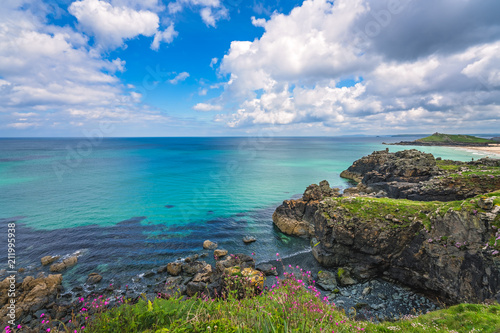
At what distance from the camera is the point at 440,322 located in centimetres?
973

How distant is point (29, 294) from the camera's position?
52.9 ft

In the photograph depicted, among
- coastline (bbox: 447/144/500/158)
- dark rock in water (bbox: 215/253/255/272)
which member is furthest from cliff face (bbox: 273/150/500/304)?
coastline (bbox: 447/144/500/158)

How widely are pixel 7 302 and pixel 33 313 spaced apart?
8.86 ft

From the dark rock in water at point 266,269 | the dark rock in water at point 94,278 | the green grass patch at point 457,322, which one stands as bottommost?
the dark rock in water at point 266,269

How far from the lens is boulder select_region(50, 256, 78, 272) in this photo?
2066cm

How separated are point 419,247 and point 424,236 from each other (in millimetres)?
1093

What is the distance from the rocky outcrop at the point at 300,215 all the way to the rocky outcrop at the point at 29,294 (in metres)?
25.0

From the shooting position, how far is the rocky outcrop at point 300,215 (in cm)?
2966

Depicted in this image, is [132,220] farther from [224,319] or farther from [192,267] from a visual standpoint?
[224,319]

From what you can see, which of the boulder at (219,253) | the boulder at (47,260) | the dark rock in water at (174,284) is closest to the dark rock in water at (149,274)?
the dark rock in water at (174,284)

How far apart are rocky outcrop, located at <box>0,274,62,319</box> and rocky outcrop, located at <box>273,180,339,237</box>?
25027mm

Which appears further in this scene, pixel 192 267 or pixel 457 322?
pixel 192 267

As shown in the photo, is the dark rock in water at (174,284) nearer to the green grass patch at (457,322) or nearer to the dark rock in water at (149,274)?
the dark rock in water at (149,274)

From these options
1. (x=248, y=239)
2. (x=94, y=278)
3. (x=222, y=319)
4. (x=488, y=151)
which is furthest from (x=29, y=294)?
(x=488, y=151)
